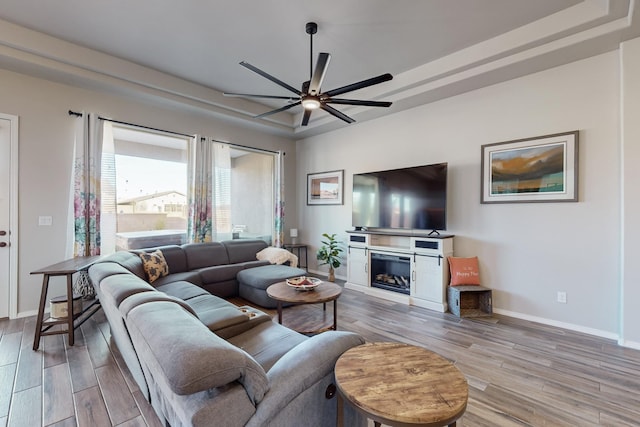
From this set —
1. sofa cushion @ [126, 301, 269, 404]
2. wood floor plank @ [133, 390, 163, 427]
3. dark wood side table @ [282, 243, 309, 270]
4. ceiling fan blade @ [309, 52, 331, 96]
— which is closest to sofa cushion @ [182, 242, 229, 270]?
dark wood side table @ [282, 243, 309, 270]

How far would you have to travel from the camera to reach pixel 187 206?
477 centimetres

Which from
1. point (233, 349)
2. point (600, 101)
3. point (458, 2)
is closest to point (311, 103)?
point (458, 2)

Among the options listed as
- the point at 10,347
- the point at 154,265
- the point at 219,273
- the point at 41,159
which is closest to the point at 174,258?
the point at 154,265

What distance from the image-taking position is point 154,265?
375 centimetres

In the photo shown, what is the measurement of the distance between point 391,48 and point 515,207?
8.30 ft

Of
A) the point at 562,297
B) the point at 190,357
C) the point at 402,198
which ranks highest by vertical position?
the point at 402,198

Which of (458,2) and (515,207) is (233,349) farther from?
(515,207)

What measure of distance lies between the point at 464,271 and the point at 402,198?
1348 mm

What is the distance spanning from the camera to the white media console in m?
3.86

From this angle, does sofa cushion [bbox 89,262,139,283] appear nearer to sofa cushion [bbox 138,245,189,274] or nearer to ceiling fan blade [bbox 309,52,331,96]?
sofa cushion [bbox 138,245,189,274]

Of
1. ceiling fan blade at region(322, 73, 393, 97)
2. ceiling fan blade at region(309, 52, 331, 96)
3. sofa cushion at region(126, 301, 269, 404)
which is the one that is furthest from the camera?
ceiling fan blade at region(322, 73, 393, 97)

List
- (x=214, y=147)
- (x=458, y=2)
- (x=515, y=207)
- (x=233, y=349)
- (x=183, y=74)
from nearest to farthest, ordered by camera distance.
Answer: (x=233, y=349)
(x=458, y=2)
(x=515, y=207)
(x=183, y=74)
(x=214, y=147)

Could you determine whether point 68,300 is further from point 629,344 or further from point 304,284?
point 629,344

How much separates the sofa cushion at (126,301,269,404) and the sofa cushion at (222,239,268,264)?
11.5 feet
